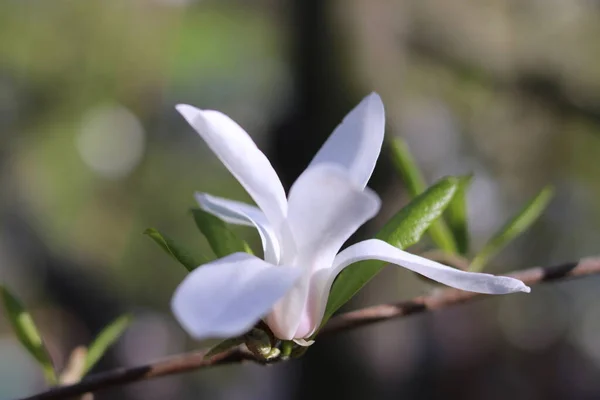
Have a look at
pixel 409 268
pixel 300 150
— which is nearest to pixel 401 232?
pixel 409 268

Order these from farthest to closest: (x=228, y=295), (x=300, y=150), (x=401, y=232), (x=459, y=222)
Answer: (x=300, y=150) < (x=459, y=222) < (x=401, y=232) < (x=228, y=295)

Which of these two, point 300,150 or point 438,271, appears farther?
point 300,150

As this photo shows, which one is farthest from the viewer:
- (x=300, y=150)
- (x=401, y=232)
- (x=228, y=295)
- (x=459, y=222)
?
(x=300, y=150)

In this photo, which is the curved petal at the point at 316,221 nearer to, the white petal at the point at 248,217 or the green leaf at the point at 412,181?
the white petal at the point at 248,217

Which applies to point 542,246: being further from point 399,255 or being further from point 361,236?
point 399,255

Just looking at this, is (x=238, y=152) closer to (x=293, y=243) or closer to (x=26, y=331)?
(x=293, y=243)

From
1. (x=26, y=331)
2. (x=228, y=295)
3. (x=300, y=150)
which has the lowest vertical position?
(x=300, y=150)
